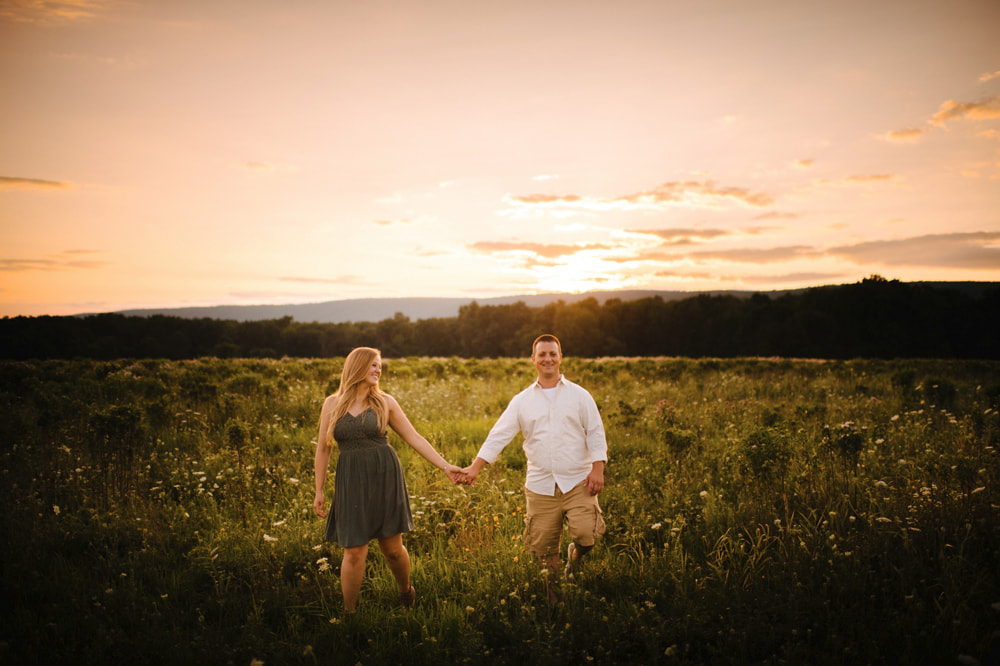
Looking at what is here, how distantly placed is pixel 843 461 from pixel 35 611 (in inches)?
376

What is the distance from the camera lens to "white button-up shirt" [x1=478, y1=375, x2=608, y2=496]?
4195 mm

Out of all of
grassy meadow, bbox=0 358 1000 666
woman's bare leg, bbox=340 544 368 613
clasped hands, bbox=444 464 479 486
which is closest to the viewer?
grassy meadow, bbox=0 358 1000 666

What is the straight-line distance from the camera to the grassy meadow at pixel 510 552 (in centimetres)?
355

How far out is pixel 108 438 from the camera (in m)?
7.60

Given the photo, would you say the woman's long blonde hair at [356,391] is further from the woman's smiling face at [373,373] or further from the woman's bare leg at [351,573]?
the woman's bare leg at [351,573]

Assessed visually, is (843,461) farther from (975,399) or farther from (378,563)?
(975,399)

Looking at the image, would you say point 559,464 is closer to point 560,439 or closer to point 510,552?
point 560,439

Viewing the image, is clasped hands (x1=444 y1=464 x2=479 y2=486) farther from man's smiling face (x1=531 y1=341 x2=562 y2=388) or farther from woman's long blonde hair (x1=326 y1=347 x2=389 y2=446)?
man's smiling face (x1=531 y1=341 x2=562 y2=388)

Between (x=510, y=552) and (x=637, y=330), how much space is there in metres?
68.4

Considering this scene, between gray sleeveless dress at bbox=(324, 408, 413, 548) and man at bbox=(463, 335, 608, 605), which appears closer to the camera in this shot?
gray sleeveless dress at bbox=(324, 408, 413, 548)

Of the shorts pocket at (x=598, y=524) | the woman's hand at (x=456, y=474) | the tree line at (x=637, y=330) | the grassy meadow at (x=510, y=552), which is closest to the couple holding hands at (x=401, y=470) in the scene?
the shorts pocket at (x=598, y=524)

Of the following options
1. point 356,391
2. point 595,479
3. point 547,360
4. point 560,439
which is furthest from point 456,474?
point 547,360

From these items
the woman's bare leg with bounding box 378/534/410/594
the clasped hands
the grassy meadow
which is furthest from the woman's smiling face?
the grassy meadow

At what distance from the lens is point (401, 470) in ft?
14.0
